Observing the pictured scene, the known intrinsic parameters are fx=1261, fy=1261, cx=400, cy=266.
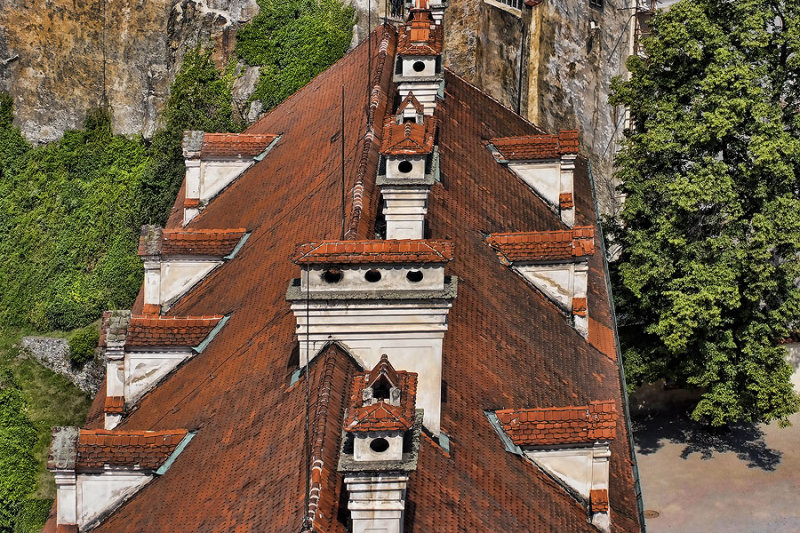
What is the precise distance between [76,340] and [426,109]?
20574 mm

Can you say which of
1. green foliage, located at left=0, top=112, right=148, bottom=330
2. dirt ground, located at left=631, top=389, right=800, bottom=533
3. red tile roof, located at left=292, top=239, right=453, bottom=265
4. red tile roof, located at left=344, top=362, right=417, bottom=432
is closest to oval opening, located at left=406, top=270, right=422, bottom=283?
red tile roof, located at left=292, top=239, right=453, bottom=265

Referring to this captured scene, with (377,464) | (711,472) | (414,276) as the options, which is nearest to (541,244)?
(414,276)

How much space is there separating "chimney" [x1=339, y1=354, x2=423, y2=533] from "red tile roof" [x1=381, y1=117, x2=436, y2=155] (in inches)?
280

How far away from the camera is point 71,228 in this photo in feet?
167

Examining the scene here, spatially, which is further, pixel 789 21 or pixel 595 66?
pixel 595 66

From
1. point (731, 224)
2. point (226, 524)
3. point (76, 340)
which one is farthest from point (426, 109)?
point (76, 340)

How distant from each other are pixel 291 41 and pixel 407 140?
30049 millimetres

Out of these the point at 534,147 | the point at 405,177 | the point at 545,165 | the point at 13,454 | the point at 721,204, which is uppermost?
the point at 721,204

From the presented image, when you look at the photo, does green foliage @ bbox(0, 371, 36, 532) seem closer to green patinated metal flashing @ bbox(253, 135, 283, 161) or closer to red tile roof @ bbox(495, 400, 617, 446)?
green patinated metal flashing @ bbox(253, 135, 283, 161)

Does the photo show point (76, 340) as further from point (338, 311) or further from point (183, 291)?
point (338, 311)

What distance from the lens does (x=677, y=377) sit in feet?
125

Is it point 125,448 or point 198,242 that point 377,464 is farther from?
point 198,242

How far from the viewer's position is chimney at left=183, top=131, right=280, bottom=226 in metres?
31.6

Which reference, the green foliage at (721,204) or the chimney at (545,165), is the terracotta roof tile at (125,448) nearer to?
the chimney at (545,165)
